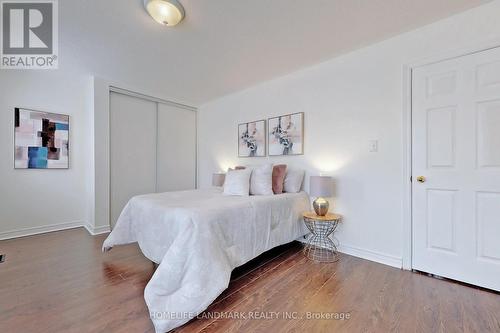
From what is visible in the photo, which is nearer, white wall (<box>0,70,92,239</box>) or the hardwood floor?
the hardwood floor

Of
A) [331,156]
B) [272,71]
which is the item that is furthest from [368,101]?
[272,71]

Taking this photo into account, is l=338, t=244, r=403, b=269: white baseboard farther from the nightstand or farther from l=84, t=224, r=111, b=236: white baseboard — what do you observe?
l=84, t=224, r=111, b=236: white baseboard

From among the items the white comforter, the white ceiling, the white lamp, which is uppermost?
the white ceiling

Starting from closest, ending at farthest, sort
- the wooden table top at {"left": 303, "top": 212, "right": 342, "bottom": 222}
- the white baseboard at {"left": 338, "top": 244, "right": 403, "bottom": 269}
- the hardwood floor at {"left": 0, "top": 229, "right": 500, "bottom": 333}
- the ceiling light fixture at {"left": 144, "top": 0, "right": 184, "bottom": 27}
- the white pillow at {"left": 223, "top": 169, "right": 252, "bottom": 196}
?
the hardwood floor at {"left": 0, "top": 229, "right": 500, "bottom": 333} → the ceiling light fixture at {"left": 144, "top": 0, "right": 184, "bottom": 27} → the white baseboard at {"left": 338, "top": 244, "right": 403, "bottom": 269} → the wooden table top at {"left": 303, "top": 212, "right": 342, "bottom": 222} → the white pillow at {"left": 223, "top": 169, "right": 252, "bottom": 196}

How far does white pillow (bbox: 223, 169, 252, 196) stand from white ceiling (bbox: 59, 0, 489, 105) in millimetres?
1467

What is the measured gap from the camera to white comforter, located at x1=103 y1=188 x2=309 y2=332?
140 centimetres

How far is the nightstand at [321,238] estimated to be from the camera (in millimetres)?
2393

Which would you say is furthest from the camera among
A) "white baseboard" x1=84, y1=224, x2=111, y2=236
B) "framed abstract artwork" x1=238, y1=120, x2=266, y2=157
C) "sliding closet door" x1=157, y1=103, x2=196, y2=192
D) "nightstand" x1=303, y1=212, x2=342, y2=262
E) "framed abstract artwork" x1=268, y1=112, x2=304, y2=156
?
"sliding closet door" x1=157, y1=103, x2=196, y2=192

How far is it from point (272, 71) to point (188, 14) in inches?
55.9

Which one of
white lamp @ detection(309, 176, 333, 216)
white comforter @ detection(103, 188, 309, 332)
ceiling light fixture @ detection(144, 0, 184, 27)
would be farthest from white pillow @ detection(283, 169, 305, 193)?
ceiling light fixture @ detection(144, 0, 184, 27)

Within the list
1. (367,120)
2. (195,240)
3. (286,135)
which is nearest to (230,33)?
(286,135)

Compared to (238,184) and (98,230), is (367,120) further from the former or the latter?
(98,230)

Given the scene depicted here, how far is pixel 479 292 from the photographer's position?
5.64 ft

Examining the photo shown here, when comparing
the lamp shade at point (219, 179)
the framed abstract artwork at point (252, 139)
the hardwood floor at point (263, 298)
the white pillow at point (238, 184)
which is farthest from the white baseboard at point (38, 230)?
the framed abstract artwork at point (252, 139)
